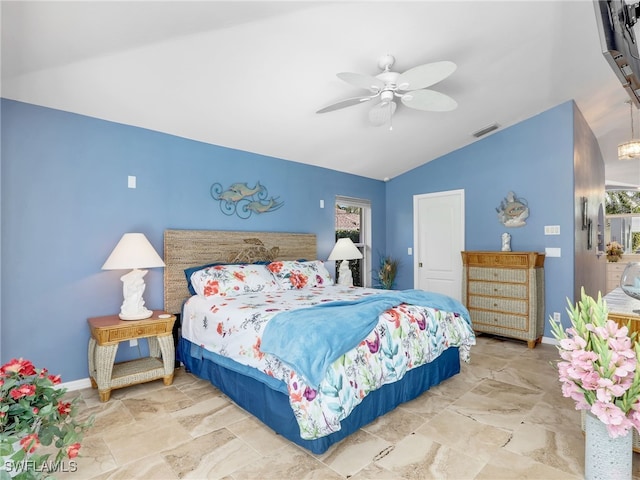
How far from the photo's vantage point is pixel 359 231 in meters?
5.95

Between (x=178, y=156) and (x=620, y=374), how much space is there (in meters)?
3.77

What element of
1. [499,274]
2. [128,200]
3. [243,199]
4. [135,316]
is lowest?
[135,316]

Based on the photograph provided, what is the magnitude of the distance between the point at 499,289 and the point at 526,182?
4.70 ft

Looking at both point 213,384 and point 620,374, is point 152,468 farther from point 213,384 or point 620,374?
point 620,374

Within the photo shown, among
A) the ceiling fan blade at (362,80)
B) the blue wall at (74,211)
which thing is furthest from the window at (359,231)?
the ceiling fan blade at (362,80)

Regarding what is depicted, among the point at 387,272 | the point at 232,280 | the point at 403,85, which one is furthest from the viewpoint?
the point at 387,272

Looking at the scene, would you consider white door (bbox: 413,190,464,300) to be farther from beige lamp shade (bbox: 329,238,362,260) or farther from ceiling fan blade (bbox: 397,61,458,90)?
ceiling fan blade (bbox: 397,61,458,90)

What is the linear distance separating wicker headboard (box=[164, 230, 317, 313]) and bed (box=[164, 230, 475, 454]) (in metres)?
0.01

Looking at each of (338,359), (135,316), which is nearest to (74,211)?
(135,316)

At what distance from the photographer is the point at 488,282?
447 cm

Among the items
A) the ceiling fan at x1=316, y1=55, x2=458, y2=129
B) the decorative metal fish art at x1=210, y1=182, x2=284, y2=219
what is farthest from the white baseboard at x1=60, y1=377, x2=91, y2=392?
the ceiling fan at x1=316, y1=55, x2=458, y2=129

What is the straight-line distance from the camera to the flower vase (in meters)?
1.69

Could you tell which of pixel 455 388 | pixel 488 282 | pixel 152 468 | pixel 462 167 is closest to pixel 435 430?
pixel 455 388

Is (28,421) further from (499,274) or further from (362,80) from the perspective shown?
(499,274)
